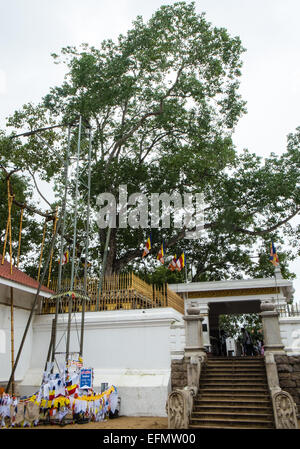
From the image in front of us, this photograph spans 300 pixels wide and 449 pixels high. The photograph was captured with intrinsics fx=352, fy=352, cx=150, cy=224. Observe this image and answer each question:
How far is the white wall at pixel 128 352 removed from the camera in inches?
396

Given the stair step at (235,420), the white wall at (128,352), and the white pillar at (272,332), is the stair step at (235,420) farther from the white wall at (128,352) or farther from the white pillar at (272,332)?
the white pillar at (272,332)

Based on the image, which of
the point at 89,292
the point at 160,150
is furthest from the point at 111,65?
the point at 89,292

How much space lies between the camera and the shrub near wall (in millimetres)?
9305

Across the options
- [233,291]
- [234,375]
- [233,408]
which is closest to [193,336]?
[234,375]

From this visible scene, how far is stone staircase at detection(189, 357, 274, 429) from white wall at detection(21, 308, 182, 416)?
1.42 metres

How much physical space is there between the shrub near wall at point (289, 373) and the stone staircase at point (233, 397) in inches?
19.2

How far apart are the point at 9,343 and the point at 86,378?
12.0ft

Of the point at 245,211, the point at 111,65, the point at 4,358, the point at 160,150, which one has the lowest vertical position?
the point at 4,358

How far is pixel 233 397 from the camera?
344 inches

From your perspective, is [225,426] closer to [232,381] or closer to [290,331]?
[232,381]

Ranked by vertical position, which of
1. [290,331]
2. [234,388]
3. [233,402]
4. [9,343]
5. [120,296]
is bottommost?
[233,402]

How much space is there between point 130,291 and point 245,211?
1004 cm

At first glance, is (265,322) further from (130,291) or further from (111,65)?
(111,65)
